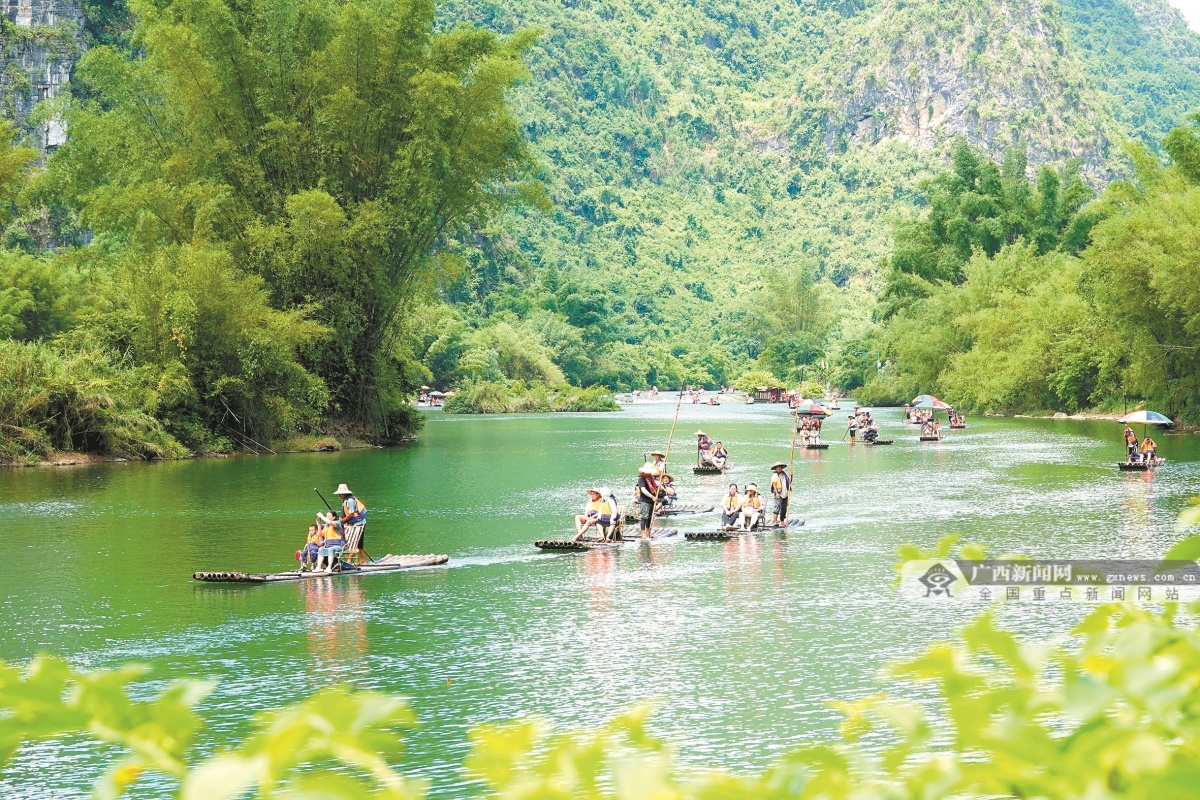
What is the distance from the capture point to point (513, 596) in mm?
17875

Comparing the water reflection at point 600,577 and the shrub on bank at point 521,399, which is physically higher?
the shrub on bank at point 521,399

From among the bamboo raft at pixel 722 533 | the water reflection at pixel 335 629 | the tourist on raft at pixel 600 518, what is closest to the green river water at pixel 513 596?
the water reflection at pixel 335 629

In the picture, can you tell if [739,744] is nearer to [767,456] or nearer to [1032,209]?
[767,456]

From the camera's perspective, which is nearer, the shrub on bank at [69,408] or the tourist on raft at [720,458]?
the shrub on bank at [69,408]

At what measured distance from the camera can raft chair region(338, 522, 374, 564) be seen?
65.4ft

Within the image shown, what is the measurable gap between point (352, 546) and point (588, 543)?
4.36 m

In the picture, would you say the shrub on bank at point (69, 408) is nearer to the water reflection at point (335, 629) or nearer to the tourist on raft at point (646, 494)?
the tourist on raft at point (646, 494)

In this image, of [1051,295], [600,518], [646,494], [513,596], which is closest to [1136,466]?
[646,494]

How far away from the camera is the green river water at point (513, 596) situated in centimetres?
1200

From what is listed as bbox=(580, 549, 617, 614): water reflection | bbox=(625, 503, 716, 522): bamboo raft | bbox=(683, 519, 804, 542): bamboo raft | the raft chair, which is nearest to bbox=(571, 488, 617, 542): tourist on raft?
bbox=(580, 549, 617, 614): water reflection

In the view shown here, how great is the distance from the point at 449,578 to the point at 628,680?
6935mm

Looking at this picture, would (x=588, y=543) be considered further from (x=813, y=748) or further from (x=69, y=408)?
(x=69, y=408)

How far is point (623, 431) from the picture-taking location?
61.9m

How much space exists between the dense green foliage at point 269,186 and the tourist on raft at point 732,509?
1981 centimetres
